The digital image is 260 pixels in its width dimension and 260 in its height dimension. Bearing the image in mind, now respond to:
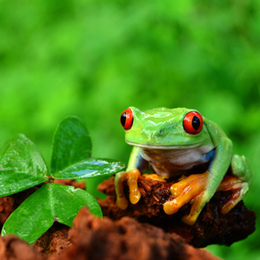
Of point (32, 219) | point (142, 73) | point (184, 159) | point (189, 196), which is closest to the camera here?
point (32, 219)

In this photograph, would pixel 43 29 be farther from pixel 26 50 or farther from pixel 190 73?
pixel 190 73

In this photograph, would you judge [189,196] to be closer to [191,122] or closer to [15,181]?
[191,122]

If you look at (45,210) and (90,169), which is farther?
(90,169)

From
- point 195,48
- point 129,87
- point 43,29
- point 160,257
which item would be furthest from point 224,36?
point 160,257

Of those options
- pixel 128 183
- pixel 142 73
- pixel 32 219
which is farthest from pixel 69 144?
pixel 142 73

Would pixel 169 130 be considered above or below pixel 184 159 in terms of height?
above

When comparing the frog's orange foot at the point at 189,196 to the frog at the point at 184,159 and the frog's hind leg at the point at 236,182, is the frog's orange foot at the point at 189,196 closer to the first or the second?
the frog at the point at 184,159
